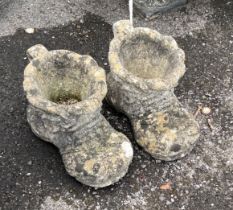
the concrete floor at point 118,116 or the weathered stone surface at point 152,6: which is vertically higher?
the weathered stone surface at point 152,6

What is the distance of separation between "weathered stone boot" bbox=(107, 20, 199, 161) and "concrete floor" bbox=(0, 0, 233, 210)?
0.44 feet

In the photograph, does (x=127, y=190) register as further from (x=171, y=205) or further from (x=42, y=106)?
(x=42, y=106)

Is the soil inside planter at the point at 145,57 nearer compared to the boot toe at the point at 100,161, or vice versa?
the boot toe at the point at 100,161

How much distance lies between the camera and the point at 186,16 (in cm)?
332

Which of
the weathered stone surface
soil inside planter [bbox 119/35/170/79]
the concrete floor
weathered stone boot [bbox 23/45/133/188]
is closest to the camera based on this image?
weathered stone boot [bbox 23/45/133/188]

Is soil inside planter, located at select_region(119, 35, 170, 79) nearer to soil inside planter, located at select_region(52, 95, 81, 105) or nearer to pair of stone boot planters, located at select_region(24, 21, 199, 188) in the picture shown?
pair of stone boot planters, located at select_region(24, 21, 199, 188)

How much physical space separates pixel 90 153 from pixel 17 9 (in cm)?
141

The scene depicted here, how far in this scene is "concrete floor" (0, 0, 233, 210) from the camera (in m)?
2.40

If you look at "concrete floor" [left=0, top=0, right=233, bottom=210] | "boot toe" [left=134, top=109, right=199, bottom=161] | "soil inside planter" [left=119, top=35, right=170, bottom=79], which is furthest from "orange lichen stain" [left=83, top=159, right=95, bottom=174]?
"soil inside planter" [left=119, top=35, right=170, bottom=79]

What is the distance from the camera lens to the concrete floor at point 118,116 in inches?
94.5

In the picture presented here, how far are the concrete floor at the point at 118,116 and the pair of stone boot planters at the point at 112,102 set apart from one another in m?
0.12

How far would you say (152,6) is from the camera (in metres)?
3.25

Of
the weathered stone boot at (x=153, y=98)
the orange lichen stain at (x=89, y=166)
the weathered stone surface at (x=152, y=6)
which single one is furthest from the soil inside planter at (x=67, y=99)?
the weathered stone surface at (x=152, y=6)

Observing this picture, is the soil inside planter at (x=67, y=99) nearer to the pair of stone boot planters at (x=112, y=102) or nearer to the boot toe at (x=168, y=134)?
the pair of stone boot planters at (x=112, y=102)
